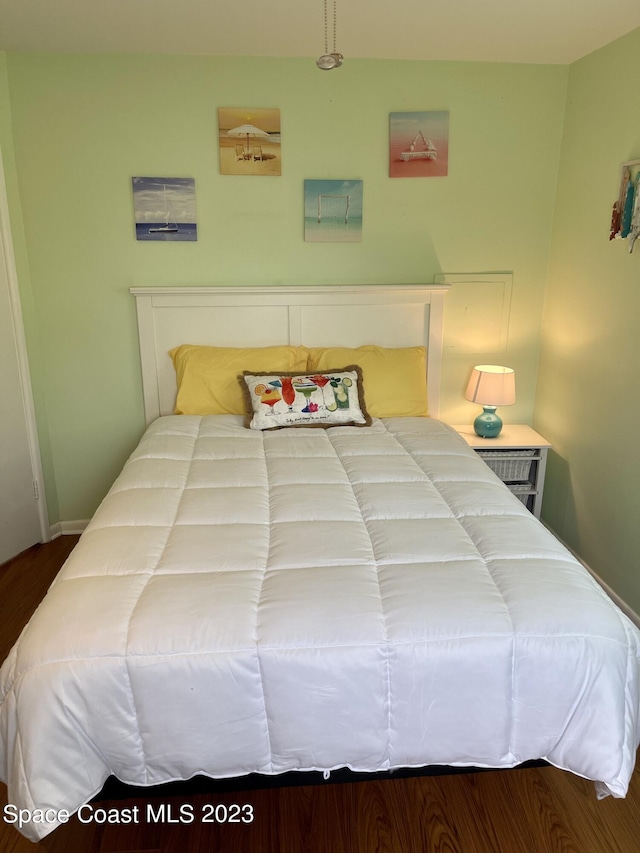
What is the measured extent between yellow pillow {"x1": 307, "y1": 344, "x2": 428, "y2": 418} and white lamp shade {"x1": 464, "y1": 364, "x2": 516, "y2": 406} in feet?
0.88

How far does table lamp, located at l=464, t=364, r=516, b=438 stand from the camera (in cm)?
310

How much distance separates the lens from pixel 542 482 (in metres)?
3.15

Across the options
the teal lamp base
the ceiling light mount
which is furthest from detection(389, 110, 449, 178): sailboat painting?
the teal lamp base

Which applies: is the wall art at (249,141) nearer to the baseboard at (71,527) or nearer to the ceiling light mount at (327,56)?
the ceiling light mount at (327,56)

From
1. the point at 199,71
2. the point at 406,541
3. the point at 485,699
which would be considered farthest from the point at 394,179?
the point at 485,699

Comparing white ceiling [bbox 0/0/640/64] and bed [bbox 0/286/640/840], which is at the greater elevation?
white ceiling [bbox 0/0/640/64]

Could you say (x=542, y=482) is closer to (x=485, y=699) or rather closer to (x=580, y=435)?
(x=580, y=435)

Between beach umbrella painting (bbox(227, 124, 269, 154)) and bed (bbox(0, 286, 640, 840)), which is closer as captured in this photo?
bed (bbox(0, 286, 640, 840))

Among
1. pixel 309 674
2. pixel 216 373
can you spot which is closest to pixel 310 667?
pixel 309 674

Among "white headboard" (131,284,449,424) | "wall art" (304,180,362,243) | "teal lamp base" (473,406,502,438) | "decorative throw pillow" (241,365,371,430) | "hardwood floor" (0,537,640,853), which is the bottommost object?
"hardwood floor" (0,537,640,853)

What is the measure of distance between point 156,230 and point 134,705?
2.28 meters

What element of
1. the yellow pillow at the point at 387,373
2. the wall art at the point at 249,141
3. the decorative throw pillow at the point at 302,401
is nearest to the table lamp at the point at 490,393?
the yellow pillow at the point at 387,373

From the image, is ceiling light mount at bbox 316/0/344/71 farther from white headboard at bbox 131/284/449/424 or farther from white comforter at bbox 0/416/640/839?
white comforter at bbox 0/416/640/839

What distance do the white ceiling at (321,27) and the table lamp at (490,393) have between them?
1450 millimetres
